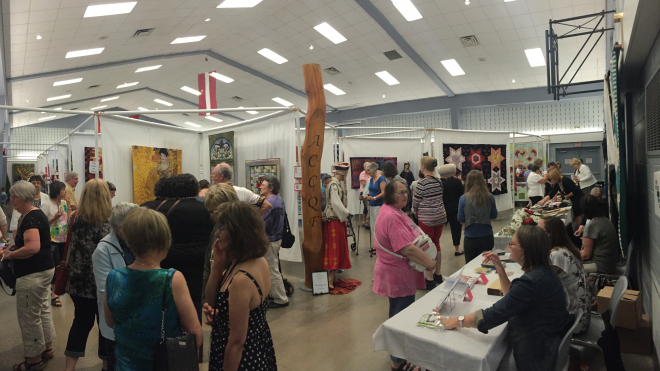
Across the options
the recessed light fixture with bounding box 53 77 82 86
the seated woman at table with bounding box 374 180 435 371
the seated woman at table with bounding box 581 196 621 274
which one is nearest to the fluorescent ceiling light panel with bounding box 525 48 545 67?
the seated woman at table with bounding box 581 196 621 274

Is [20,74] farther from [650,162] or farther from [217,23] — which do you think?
[650,162]

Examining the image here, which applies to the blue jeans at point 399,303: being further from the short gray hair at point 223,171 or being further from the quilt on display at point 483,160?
the quilt on display at point 483,160

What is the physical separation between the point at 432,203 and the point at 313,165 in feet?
4.87

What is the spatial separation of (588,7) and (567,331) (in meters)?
8.38

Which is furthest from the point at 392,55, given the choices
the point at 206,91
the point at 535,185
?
the point at 535,185

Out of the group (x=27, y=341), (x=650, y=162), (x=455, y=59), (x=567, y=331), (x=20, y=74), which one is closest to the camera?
(x=567, y=331)

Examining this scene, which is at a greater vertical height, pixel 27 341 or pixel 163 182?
pixel 163 182

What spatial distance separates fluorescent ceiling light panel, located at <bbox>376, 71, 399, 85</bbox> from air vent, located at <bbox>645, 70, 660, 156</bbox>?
10747 millimetres

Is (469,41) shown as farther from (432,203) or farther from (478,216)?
(478,216)

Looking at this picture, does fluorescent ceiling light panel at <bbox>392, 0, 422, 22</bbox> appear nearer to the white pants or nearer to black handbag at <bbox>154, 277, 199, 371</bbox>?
the white pants

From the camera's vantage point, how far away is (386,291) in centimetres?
265

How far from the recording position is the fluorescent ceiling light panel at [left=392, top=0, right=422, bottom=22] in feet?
28.0

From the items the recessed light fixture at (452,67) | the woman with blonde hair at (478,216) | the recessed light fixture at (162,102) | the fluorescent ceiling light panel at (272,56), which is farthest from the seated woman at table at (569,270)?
the recessed light fixture at (162,102)

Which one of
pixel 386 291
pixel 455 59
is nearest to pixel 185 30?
pixel 455 59
